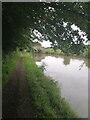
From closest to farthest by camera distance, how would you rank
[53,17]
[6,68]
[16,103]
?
[53,17] < [16,103] < [6,68]

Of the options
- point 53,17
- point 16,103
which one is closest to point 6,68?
point 16,103

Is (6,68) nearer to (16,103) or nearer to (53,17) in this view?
(16,103)

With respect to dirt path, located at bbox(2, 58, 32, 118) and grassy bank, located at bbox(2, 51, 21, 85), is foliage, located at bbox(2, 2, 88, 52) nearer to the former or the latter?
dirt path, located at bbox(2, 58, 32, 118)

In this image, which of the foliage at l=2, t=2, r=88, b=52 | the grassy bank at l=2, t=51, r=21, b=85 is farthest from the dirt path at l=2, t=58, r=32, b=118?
the foliage at l=2, t=2, r=88, b=52

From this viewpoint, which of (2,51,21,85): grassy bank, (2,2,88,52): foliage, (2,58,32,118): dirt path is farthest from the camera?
(2,51,21,85): grassy bank

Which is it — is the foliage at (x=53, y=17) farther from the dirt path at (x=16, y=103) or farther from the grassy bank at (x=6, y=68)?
the grassy bank at (x=6, y=68)

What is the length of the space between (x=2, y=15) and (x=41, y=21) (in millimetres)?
1373

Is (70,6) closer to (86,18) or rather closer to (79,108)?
(86,18)

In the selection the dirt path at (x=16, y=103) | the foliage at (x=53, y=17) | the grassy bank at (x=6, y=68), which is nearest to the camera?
the foliage at (x=53, y=17)

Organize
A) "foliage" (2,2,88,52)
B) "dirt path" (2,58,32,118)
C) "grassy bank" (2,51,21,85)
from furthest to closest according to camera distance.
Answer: "grassy bank" (2,51,21,85)
"dirt path" (2,58,32,118)
"foliage" (2,2,88,52)

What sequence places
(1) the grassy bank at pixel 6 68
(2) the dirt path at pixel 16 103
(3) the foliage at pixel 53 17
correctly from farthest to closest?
A: (1) the grassy bank at pixel 6 68 < (2) the dirt path at pixel 16 103 < (3) the foliage at pixel 53 17

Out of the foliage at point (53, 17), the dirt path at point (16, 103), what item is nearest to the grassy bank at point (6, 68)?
the dirt path at point (16, 103)

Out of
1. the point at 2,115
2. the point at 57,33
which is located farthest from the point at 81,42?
the point at 2,115

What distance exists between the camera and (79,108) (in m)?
11.2
